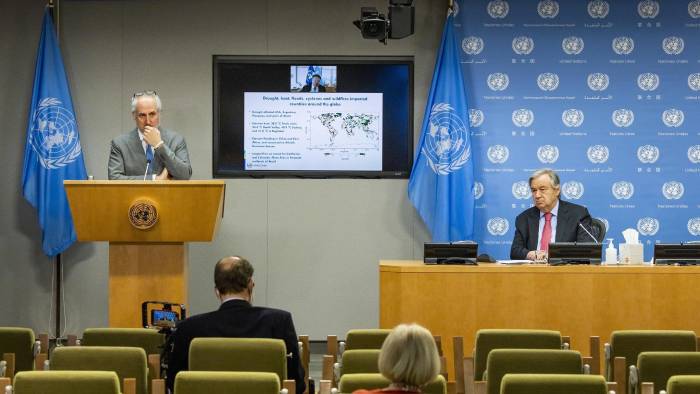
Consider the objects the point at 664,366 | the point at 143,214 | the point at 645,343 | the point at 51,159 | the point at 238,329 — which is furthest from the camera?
the point at 51,159

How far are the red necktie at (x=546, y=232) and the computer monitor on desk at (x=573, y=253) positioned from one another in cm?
90

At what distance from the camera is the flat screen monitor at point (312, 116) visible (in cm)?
1097

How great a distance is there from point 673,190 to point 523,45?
6.62ft

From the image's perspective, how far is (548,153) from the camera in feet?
36.1

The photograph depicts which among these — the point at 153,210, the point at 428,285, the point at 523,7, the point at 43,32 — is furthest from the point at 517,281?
the point at 43,32

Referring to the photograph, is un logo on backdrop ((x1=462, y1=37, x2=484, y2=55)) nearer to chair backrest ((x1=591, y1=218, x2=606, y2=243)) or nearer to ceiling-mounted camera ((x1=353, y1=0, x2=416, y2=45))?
ceiling-mounted camera ((x1=353, y1=0, x2=416, y2=45))

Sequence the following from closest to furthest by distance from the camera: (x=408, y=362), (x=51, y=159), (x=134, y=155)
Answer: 1. (x=408, y=362)
2. (x=134, y=155)
3. (x=51, y=159)

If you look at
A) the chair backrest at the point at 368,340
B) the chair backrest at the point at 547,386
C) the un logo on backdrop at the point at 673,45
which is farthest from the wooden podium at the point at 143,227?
the un logo on backdrop at the point at 673,45

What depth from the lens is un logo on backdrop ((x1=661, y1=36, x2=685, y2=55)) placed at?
36.1 ft

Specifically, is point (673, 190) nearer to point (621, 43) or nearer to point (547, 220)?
point (621, 43)

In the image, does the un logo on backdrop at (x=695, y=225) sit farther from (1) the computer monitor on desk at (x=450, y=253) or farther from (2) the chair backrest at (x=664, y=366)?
(2) the chair backrest at (x=664, y=366)

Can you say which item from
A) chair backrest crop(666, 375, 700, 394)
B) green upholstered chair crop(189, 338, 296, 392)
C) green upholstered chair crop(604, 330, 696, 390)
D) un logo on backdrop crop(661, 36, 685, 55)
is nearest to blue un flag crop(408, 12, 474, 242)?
un logo on backdrop crop(661, 36, 685, 55)

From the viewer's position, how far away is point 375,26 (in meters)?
10.2

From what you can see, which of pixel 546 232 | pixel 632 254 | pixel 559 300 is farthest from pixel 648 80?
pixel 559 300
